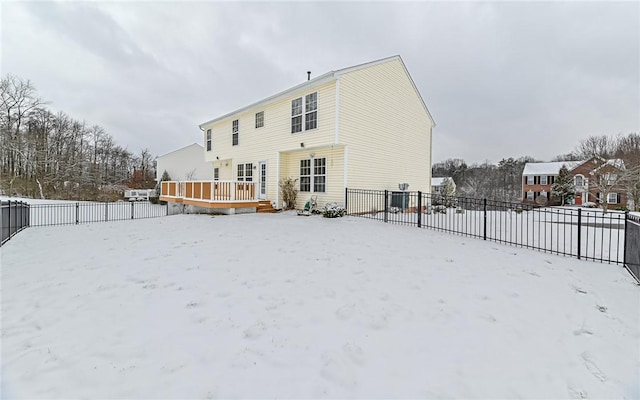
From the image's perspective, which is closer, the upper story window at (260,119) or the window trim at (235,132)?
the upper story window at (260,119)

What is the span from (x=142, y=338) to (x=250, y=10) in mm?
13488

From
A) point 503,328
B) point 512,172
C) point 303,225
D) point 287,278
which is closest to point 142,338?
point 287,278

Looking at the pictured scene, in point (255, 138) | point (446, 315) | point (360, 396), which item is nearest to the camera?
point (360, 396)

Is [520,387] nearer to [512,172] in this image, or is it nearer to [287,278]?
[287,278]

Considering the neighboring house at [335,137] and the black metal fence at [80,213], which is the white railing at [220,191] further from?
the black metal fence at [80,213]

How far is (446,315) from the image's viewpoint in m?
3.47

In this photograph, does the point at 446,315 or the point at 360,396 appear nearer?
the point at 360,396

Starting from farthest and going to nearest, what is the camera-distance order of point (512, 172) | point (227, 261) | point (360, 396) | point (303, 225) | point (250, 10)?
1. point (512, 172)
2. point (250, 10)
3. point (303, 225)
4. point (227, 261)
5. point (360, 396)

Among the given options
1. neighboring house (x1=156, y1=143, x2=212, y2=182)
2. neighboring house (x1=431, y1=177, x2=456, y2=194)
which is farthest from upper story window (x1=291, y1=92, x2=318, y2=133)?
neighboring house (x1=156, y1=143, x2=212, y2=182)

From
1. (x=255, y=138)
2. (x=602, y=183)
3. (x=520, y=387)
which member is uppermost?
(x=255, y=138)

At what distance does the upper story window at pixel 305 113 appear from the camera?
Result: 506 inches

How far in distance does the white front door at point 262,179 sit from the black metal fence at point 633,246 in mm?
13787

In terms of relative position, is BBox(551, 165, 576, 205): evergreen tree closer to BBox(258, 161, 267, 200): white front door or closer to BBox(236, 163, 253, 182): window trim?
BBox(258, 161, 267, 200): white front door

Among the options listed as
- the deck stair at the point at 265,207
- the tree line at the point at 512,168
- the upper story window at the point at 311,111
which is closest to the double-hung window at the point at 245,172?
the deck stair at the point at 265,207
